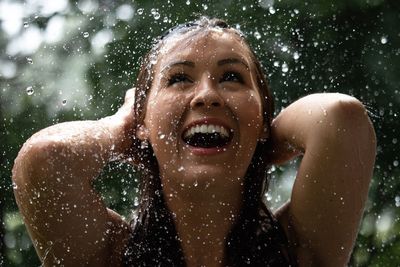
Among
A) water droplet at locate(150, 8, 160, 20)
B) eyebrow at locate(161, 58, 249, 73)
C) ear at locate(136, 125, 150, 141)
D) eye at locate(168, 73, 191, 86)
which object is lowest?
water droplet at locate(150, 8, 160, 20)

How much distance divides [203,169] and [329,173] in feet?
1.18

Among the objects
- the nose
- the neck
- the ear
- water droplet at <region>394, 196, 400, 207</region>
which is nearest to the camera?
the nose

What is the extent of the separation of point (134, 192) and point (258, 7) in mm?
1790

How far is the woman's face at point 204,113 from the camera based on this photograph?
2215mm

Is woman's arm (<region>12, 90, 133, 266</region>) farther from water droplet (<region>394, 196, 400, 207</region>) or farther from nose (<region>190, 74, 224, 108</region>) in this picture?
water droplet (<region>394, 196, 400, 207</region>)

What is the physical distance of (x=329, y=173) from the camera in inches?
84.4

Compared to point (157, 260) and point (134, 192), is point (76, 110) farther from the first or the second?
point (157, 260)

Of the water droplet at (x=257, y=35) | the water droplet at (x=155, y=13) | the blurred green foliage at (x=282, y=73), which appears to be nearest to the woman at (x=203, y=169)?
the blurred green foliage at (x=282, y=73)

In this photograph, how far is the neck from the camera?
7.59 feet

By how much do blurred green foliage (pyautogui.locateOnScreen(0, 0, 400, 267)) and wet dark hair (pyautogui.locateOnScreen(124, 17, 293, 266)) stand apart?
10.00 ft

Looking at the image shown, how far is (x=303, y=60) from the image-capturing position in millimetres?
6039

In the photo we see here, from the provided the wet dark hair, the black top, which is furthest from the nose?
the black top

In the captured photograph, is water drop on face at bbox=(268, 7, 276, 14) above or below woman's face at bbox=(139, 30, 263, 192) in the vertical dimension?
below

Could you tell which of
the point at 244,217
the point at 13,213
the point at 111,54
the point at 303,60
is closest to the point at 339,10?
the point at 303,60
